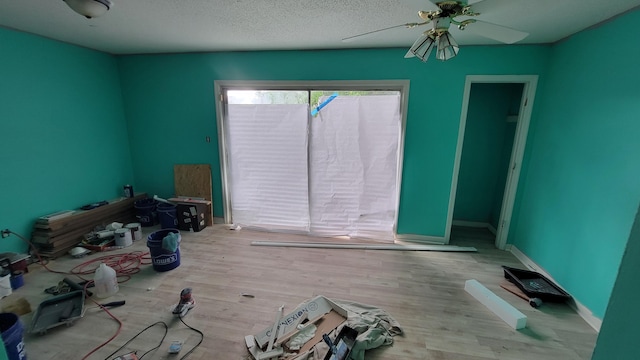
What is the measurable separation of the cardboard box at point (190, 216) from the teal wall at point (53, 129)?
43.7 inches

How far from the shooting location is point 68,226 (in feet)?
9.96

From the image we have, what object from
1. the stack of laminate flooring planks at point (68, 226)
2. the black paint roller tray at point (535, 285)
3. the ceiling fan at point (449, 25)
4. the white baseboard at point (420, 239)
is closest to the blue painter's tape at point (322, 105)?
the ceiling fan at point (449, 25)

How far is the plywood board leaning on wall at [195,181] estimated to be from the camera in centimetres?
383

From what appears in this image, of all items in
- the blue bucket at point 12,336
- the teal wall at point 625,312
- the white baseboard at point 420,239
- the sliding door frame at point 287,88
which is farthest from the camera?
the white baseboard at point 420,239

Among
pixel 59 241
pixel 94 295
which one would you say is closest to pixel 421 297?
pixel 94 295

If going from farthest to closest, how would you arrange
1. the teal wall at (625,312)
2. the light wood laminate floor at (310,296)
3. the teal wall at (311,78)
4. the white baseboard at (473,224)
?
the white baseboard at (473,224) < the teal wall at (311,78) < the light wood laminate floor at (310,296) < the teal wall at (625,312)

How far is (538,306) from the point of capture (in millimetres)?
2295

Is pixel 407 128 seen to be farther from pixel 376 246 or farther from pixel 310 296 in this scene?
pixel 310 296

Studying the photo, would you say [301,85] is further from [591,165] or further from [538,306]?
[538,306]

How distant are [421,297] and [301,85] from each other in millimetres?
2866

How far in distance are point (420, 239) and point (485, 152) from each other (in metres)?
1.78

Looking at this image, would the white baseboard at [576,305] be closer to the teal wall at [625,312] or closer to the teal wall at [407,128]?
the teal wall at [407,128]

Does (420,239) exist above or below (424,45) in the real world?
below

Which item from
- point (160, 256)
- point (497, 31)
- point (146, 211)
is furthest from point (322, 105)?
point (146, 211)
